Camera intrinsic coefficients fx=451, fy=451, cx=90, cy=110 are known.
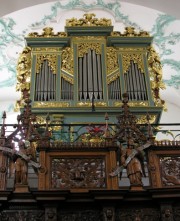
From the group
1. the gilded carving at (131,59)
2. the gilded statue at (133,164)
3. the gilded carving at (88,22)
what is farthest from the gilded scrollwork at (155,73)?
the gilded statue at (133,164)

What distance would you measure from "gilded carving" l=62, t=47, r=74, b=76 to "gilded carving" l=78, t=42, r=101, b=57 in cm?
28

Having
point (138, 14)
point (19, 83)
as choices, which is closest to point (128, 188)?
point (19, 83)

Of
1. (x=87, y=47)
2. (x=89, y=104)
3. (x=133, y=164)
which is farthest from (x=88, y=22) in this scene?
(x=133, y=164)

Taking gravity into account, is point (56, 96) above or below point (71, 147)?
above

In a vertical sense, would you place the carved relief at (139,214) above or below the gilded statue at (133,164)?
below

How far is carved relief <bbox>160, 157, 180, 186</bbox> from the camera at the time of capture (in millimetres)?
7746

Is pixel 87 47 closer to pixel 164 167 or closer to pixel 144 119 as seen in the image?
pixel 144 119

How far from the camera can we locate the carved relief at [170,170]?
7746 millimetres

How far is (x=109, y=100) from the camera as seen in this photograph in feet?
37.7

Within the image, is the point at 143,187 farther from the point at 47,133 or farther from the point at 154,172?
the point at 47,133

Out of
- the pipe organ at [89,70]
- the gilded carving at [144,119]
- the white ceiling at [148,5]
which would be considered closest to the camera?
the gilded carving at [144,119]

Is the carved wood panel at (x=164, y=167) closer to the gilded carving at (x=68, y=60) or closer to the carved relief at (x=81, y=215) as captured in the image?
the carved relief at (x=81, y=215)

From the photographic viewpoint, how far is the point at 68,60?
12.5 m

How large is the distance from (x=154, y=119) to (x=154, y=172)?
348 centimetres
